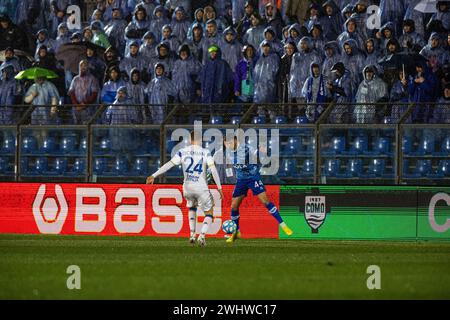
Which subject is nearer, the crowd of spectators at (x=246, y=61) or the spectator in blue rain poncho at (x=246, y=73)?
the crowd of spectators at (x=246, y=61)

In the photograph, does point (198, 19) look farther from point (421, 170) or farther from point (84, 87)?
point (421, 170)

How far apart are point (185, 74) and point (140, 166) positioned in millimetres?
2533

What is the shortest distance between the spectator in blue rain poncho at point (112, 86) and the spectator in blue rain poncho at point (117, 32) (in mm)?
2065

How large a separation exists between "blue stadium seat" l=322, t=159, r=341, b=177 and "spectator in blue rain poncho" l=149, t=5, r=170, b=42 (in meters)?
6.17

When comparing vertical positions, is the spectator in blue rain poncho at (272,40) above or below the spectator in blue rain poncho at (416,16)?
below

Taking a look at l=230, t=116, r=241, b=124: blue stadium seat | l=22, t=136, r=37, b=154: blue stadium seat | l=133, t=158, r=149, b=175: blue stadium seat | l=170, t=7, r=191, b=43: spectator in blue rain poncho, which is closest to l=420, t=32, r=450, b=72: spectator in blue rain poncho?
l=230, t=116, r=241, b=124: blue stadium seat

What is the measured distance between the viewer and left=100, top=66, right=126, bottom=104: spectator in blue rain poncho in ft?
83.4

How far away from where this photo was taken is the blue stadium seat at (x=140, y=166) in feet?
77.5

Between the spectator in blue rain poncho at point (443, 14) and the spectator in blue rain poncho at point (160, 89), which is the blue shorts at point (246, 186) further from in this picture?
the spectator in blue rain poncho at point (443, 14)

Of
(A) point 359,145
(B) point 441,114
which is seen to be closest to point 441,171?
(B) point 441,114

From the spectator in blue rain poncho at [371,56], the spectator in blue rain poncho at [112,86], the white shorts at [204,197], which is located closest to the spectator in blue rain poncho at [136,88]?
the spectator in blue rain poncho at [112,86]

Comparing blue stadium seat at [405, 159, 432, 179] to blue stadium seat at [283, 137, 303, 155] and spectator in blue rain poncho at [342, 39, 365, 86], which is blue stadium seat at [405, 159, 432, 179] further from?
spectator in blue rain poncho at [342, 39, 365, 86]
